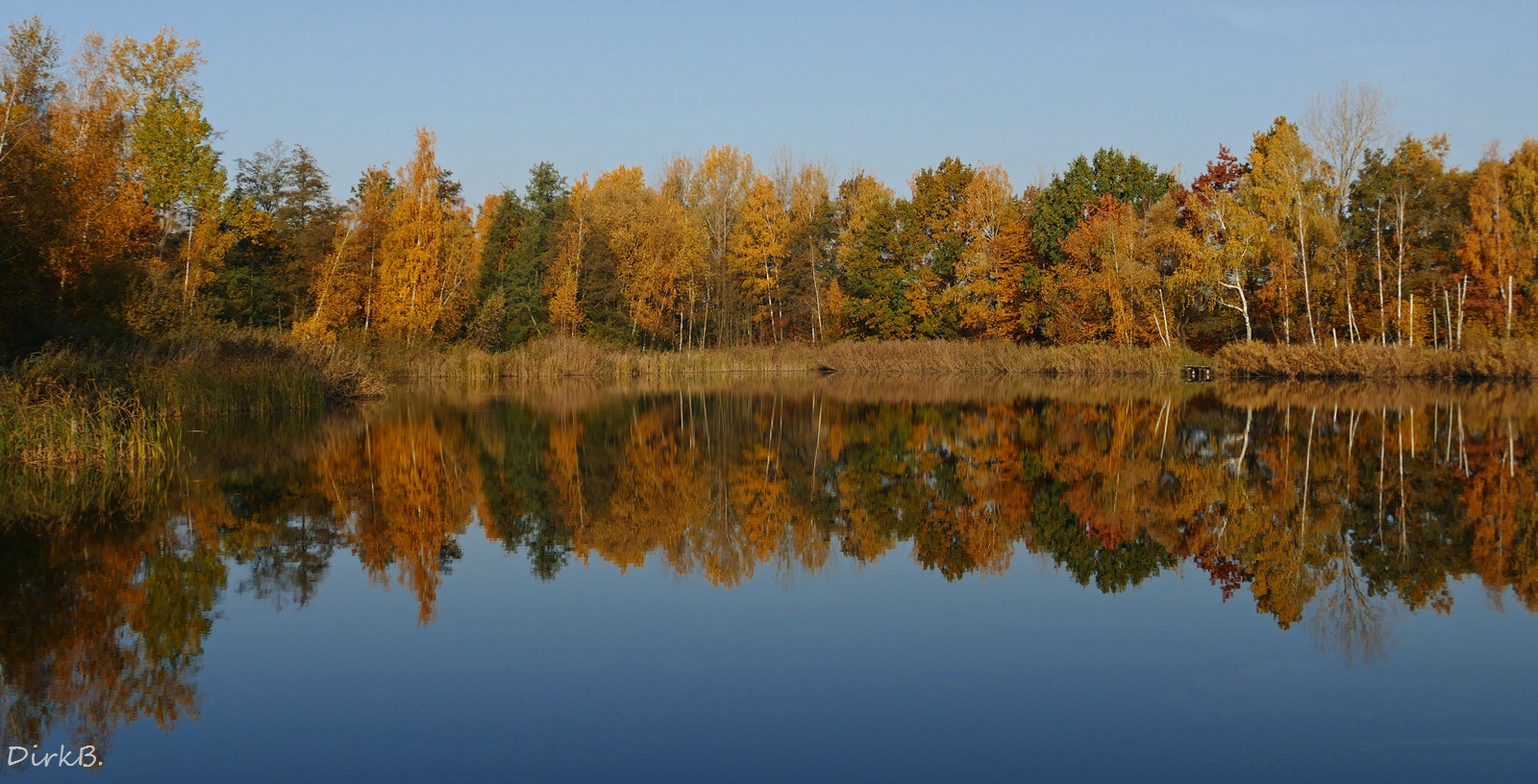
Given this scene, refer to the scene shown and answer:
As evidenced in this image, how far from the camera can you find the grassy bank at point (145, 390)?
519 inches

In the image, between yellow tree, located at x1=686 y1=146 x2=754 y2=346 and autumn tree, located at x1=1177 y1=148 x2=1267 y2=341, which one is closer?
autumn tree, located at x1=1177 y1=148 x2=1267 y2=341

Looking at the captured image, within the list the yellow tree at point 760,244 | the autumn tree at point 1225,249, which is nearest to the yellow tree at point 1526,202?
the autumn tree at point 1225,249

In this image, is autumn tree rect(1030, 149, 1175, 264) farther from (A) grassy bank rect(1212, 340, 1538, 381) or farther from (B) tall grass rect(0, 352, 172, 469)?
(B) tall grass rect(0, 352, 172, 469)

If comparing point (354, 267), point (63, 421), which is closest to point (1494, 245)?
point (63, 421)

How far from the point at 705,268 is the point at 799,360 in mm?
6464

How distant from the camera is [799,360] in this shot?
5059 centimetres

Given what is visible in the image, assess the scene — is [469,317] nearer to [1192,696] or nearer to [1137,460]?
[1137,460]

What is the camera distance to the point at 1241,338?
140 feet

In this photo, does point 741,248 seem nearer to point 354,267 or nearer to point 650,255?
point 650,255

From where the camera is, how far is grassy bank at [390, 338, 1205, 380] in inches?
1615

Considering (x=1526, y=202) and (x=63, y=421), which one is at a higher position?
(x=1526, y=202)

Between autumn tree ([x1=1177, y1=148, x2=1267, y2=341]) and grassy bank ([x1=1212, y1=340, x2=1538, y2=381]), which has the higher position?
autumn tree ([x1=1177, y1=148, x2=1267, y2=341])

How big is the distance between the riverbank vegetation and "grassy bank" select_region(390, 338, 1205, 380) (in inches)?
5.1

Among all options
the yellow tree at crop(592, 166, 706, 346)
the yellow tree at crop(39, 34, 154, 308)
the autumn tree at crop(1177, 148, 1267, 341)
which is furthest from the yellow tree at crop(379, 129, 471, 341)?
the autumn tree at crop(1177, 148, 1267, 341)
